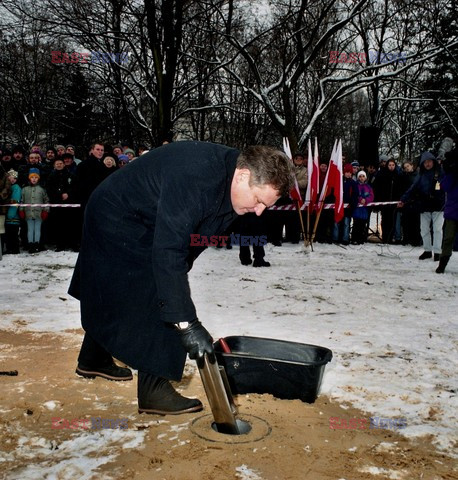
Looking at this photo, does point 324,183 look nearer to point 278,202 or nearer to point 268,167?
point 278,202

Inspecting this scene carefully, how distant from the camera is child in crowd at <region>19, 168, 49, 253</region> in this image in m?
10.9

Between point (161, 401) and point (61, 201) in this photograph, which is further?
point (61, 201)

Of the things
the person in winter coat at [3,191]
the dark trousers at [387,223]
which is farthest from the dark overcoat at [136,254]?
the dark trousers at [387,223]

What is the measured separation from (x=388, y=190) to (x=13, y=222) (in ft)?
27.3

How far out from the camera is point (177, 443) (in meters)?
3.17

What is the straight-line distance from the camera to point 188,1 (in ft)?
48.2

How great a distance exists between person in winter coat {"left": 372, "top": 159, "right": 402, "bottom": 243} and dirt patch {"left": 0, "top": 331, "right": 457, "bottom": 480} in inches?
393

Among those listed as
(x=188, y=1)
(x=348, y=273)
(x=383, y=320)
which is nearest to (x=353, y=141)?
(x=188, y=1)

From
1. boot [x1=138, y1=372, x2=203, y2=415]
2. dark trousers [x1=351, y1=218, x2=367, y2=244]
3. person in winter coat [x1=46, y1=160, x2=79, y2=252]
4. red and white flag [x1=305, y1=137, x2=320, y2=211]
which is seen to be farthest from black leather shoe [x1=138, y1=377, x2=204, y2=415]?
dark trousers [x1=351, y1=218, x2=367, y2=244]

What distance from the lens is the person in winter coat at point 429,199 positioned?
10273 millimetres

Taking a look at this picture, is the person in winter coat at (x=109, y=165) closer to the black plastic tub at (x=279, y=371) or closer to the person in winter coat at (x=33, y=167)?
the person in winter coat at (x=33, y=167)

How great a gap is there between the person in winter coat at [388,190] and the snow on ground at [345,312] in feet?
7.38

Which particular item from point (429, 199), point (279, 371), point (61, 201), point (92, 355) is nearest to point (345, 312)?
point (279, 371)

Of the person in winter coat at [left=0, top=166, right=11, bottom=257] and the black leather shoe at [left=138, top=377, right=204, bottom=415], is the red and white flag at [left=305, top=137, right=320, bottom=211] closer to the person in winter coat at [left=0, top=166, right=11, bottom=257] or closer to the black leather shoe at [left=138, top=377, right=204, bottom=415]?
the person in winter coat at [left=0, top=166, right=11, bottom=257]
